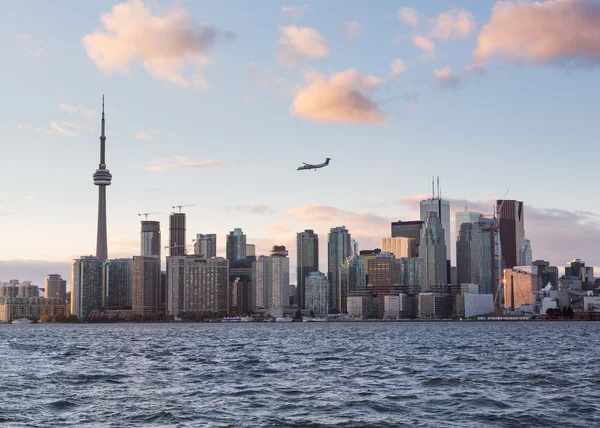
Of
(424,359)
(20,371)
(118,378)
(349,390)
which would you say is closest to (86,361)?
(20,371)

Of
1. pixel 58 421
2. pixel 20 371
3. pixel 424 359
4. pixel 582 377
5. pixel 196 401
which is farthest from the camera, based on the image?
pixel 424 359

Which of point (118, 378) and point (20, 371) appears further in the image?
point (20, 371)

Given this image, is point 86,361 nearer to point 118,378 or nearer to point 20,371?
point 20,371

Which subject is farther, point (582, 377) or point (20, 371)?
point (20, 371)

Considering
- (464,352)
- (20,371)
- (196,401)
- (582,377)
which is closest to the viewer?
(196,401)

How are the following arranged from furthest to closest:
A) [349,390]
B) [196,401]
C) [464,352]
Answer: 1. [464,352]
2. [349,390]
3. [196,401]

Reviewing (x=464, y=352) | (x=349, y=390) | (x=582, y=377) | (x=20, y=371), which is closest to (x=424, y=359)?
(x=464, y=352)

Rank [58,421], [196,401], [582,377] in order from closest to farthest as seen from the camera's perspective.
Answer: [58,421] < [196,401] < [582,377]

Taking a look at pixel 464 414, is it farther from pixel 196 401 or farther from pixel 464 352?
pixel 464 352
